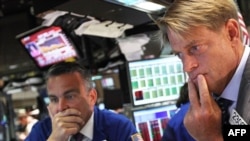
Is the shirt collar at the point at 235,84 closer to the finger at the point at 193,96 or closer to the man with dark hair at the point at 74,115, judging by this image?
the finger at the point at 193,96

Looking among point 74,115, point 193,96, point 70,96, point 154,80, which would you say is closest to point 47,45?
point 154,80

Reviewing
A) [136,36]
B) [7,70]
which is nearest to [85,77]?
[136,36]

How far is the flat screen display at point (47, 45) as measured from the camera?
4758 mm

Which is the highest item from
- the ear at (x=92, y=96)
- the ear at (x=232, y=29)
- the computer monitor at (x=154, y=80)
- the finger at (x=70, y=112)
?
the ear at (x=232, y=29)

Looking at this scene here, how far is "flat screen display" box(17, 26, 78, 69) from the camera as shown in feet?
15.6

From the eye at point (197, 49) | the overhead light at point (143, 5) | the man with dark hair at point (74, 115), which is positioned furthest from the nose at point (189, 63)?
the overhead light at point (143, 5)

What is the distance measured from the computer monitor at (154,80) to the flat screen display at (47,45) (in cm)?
119

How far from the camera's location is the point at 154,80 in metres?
3.87

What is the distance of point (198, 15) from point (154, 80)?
2552mm

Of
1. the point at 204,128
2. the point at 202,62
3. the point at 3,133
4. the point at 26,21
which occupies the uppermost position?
the point at 202,62

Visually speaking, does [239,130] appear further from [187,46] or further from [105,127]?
[105,127]

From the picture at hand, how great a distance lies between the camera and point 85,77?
241 centimetres

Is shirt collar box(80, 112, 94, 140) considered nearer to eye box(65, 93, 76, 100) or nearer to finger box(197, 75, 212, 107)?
eye box(65, 93, 76, 100)

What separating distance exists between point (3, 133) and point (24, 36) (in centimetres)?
236
